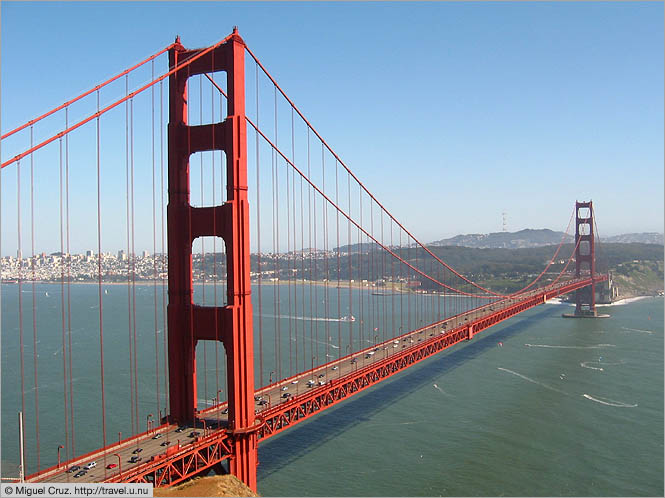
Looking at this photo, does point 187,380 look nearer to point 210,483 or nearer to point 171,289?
point 171,289

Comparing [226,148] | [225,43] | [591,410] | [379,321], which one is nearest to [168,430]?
[226,148]

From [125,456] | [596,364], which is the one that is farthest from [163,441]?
[596,364]

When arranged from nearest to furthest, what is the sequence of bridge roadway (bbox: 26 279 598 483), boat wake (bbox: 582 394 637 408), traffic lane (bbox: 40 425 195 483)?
traffic lane (bbox: 40 425 195 483) < bridge roadway (bbox: 26 279 598 483) < boat wake (bbox: 582 394 637 408)

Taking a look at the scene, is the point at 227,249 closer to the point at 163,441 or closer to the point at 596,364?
the point at 163,441

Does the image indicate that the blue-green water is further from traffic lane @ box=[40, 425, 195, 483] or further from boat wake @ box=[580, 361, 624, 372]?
traffic lane @ box=[40, 425, 195, 483]

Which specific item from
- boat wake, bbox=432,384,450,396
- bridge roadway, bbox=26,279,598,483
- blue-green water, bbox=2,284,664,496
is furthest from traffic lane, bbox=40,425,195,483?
boat wake, bbox=432,384,450,396

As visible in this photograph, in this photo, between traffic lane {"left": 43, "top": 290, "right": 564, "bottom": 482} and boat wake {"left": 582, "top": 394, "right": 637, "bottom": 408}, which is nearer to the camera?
traffic lane {"left": 43, "top": 290, "right": 564, "bottom": 482}
